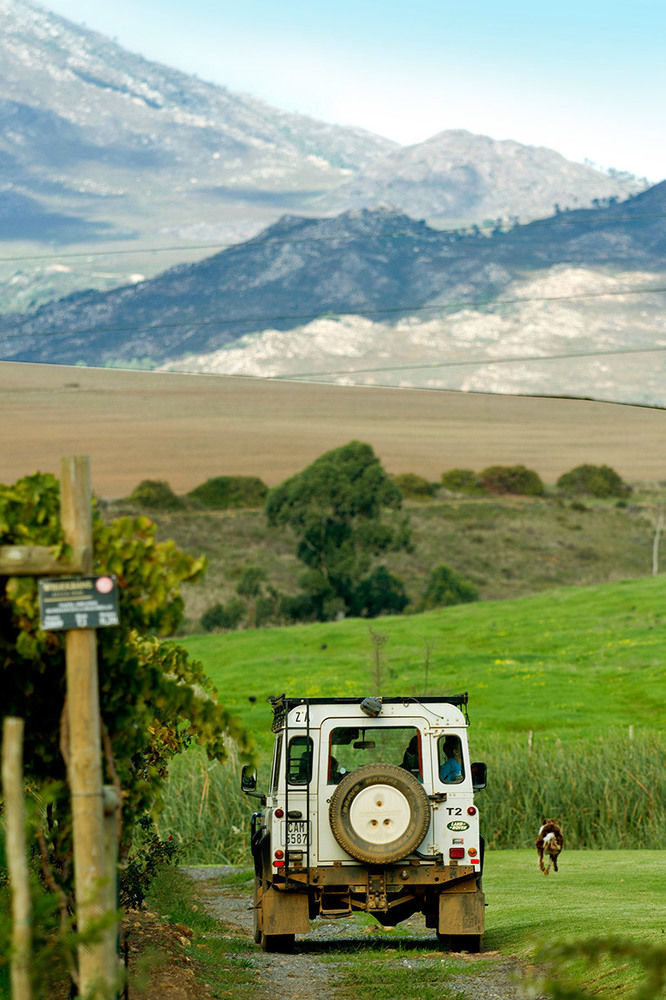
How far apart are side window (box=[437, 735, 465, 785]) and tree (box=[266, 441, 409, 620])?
95.1 metres

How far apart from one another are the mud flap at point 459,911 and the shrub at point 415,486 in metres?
126

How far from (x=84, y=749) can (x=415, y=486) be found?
14417 cm

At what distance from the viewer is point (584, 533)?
15800cm

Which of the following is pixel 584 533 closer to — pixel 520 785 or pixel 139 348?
pixel 139 348

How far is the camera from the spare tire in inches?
519

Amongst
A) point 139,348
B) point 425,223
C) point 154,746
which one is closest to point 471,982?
point 154,746

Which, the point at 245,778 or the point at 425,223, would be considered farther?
the point at 425,223

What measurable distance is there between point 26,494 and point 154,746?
8533mm

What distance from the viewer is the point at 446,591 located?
118 metres

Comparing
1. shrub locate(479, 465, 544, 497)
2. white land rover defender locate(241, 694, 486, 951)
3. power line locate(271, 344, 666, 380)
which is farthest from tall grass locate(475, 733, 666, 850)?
shrub locate(479, 465, 544, 497)

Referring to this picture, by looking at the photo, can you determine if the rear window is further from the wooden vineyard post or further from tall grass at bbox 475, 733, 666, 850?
tall grass at bbox 475, 733, 666, 850

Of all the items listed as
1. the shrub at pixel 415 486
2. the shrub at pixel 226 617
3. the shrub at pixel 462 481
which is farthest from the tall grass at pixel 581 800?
the shrub at pixel 462 481

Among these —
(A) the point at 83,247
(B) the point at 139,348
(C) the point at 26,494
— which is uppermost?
(A) the point at 83,247

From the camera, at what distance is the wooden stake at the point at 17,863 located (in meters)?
5.36
